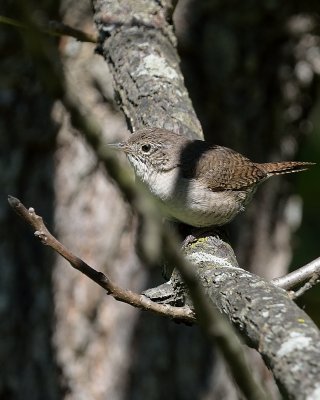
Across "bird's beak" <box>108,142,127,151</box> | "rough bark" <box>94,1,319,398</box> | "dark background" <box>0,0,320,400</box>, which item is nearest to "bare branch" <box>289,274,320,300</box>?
"rough bark" <box>94,1,319,398</box>

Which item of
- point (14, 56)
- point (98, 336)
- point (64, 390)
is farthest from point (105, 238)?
point (14, 56)

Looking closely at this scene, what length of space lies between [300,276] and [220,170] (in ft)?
5.25

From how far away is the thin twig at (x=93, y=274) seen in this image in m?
2.03

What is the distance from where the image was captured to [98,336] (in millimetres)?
4797

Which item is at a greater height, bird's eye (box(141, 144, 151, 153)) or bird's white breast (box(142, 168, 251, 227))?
bird's eye (box(141, 144, 151, 153))

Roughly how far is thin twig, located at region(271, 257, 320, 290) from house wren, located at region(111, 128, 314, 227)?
3.54 ft

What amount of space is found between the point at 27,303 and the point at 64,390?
579 mm

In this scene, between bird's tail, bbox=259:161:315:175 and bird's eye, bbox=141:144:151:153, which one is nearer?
bird's eye, bbox=141:144:151:153

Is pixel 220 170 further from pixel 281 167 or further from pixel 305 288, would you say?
pixel 305 288

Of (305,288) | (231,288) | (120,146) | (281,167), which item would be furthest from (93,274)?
(281,167)

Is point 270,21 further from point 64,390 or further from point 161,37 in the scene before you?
point 64,390

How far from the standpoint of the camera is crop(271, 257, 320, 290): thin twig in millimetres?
2371

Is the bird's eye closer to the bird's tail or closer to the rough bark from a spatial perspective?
the rough bark

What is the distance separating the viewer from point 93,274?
7.00 feet
